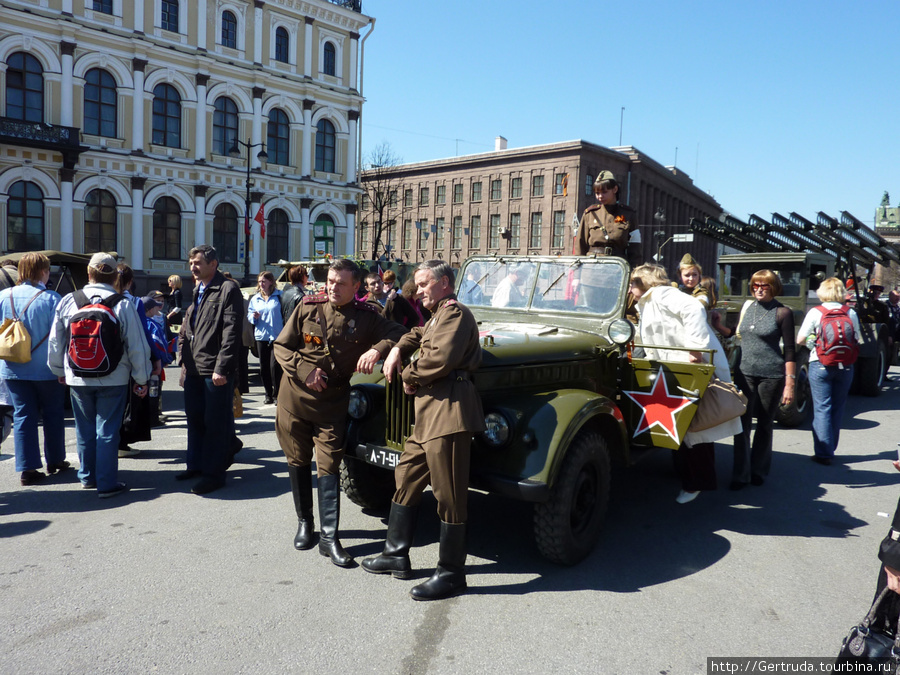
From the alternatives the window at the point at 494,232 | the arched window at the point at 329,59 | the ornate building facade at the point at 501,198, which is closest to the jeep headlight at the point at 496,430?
the arched window at the point at 329,59

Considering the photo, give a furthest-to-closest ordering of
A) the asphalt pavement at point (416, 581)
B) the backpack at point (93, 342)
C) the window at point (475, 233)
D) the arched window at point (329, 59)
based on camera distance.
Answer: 1. the window at point (475, 233)
2. the arched window at point (329, 59)
3. the backpack at point (93, 342)
4. the asphalt pavement at point (416, 581)

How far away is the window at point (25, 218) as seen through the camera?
1089 inches

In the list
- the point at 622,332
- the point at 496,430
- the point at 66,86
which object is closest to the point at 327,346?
the point at 496,430

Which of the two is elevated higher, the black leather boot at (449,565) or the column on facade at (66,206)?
→ the column on facade at (66,206)

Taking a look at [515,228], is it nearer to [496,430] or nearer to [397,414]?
[397,414]

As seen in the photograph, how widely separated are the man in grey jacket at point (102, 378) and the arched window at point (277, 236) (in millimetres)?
29868

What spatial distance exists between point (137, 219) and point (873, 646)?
106 feet

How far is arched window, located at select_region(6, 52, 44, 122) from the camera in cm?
2738

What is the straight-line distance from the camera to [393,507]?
4.09 m

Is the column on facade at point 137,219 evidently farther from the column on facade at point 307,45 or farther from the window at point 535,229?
the window at point 535,229

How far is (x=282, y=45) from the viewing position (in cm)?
3462

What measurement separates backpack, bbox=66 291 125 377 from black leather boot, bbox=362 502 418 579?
2781mm

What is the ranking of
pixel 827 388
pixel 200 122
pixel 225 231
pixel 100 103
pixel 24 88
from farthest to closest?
pixel 225 231
pixel 200 122
pixel 100 103
pixel 24 88
pixel 827 388

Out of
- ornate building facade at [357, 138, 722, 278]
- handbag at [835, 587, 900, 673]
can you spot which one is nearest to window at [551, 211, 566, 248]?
ornate building facade at [357, 138, 722, 278]
